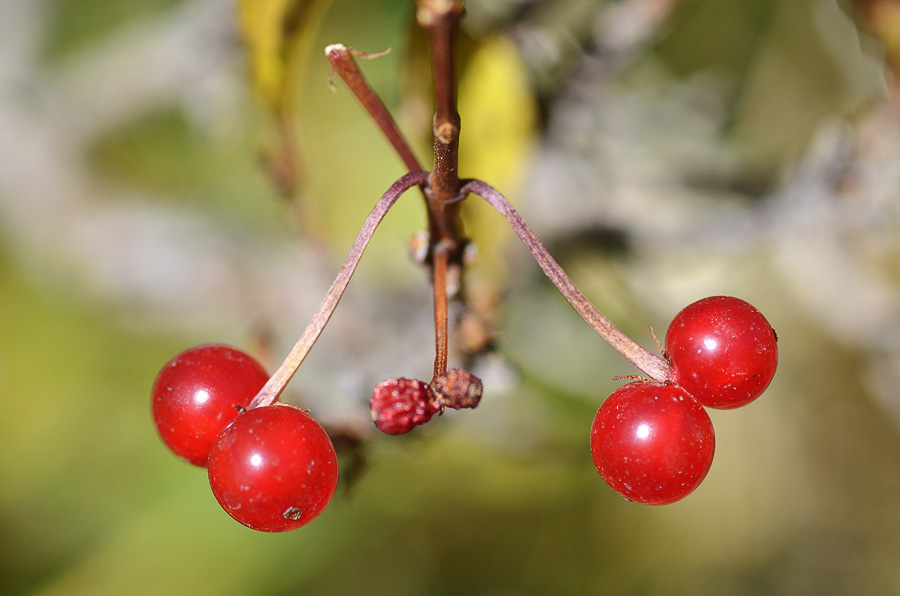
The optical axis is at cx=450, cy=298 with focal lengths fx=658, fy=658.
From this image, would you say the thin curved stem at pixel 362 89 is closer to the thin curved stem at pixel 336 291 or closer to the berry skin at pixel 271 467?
the thin curved stem at pixel 336 291

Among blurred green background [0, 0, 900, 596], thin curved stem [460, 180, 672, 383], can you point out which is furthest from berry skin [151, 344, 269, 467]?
blurred green background [0, 0, 900, 596]

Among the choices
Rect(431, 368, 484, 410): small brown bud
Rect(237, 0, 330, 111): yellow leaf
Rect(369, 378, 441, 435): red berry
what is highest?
Rect(237, 0, 330, 111): yellow leaf

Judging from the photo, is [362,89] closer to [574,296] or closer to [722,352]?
[574,296]

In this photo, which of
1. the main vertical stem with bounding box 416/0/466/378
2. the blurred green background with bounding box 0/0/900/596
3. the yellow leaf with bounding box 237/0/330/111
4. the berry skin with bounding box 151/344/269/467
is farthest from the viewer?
the blurred green background with bounding box 0/0/900/596

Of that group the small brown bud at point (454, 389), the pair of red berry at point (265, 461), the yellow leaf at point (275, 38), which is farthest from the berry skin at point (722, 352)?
the yellow leaf at point (275, 38)

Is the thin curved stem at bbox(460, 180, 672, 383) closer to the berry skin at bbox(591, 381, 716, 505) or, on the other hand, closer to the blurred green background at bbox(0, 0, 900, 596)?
the berry skin at bbox(591, 381, 716, 505)

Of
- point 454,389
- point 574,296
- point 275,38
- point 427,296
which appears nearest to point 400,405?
point 454,389
